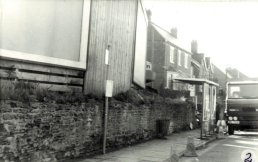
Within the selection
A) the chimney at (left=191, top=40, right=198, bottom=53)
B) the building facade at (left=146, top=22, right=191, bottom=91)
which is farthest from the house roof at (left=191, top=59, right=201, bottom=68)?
the building facade at (left=146, top=22, right=191, bottom=91)

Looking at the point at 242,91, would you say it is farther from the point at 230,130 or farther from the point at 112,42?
the point at 112,42

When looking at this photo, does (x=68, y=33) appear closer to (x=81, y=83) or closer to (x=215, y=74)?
(x=81, y=83)

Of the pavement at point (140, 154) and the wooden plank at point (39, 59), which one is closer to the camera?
the wooden plank at point (39, 59)

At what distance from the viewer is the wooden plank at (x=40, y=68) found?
9.38m

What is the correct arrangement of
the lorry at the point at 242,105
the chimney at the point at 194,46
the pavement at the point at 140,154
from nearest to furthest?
the pavement at the point at 140,154 → the lorry at the point at 242,105 → the chimney at the point at 194,46

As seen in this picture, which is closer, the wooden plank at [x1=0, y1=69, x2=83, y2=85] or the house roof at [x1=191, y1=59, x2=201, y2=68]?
the wooden plank at [x1=0, y1=69, x2=83, y2=85]

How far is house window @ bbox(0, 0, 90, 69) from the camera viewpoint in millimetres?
9211

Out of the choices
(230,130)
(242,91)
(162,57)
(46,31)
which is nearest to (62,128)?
(46,31)

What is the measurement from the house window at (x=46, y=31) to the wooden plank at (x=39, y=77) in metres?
0.40

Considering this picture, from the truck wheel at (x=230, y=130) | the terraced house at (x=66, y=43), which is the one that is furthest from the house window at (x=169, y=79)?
the terraced house at (x=66, y=43)

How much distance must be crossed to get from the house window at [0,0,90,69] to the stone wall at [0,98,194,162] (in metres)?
1.52

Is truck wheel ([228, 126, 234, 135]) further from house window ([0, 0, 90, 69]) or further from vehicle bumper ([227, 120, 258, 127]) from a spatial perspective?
house window ([0, 0, 90, 69])

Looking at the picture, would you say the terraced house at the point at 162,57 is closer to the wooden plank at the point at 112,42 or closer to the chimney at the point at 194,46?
the chimney at the point at 194,46

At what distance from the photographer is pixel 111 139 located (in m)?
12.2
